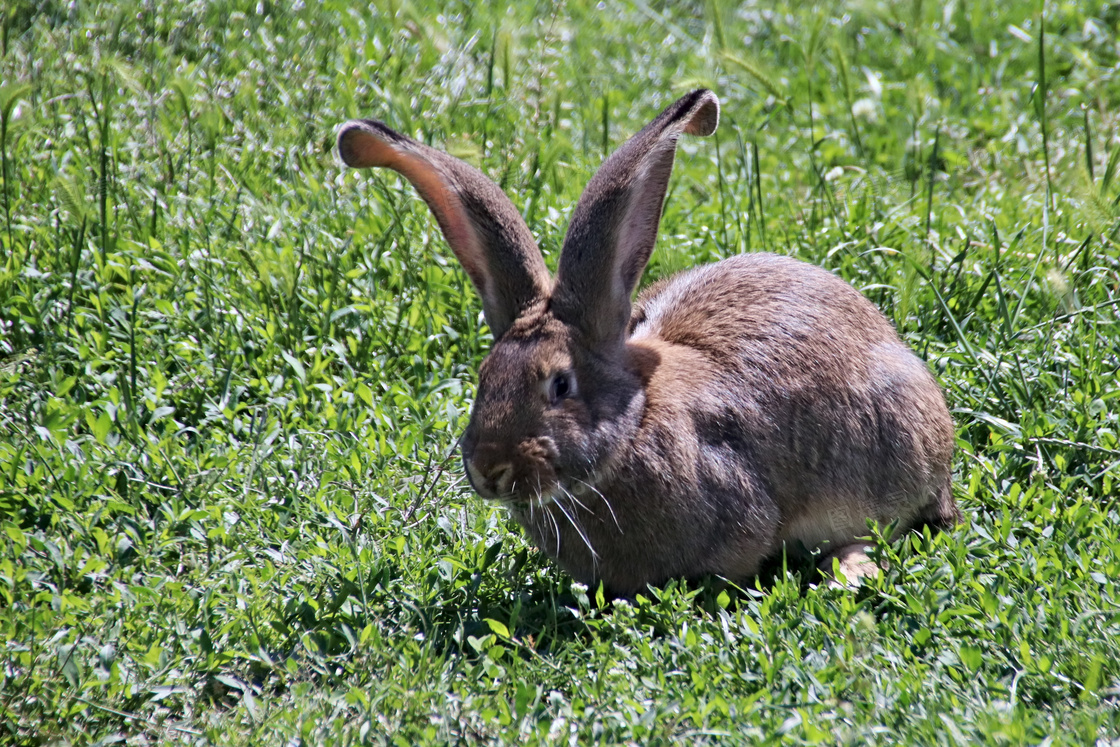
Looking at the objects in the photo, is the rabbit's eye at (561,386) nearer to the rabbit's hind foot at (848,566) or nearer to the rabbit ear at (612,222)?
the rabbit ear at (612,222)

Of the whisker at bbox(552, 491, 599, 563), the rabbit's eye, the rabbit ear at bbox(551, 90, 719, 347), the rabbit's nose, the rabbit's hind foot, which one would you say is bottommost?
the rabbit's hind foot

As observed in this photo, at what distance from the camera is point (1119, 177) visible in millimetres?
5672

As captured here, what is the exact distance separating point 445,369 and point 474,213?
1.31 meters

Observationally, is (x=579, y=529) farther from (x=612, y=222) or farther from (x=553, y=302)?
(x=612, y=222)

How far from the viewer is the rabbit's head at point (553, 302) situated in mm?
3439

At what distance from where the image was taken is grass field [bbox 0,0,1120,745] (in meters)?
3.22

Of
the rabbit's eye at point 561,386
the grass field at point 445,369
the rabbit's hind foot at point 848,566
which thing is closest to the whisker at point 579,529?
the grass field at point 445,369

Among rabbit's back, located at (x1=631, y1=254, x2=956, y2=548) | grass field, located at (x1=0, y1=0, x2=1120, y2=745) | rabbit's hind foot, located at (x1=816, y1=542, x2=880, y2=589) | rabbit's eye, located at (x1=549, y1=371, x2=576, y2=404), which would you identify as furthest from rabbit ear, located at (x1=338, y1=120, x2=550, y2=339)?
rabbit's hind foot, located at (x1=816, y1=542, x2=880, y2=589)

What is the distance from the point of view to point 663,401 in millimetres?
3795

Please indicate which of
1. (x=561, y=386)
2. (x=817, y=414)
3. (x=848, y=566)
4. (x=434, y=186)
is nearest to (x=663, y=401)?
(x=561, y=386)

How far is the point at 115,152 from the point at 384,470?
213cm

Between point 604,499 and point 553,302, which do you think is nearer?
point 604,499

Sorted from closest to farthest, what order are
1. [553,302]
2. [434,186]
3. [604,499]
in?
[604,499]
[553,302]
[434,186]

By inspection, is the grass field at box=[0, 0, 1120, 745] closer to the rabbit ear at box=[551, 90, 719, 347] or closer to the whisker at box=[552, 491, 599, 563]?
the whisker at box=[552, 491, 599, 563]
